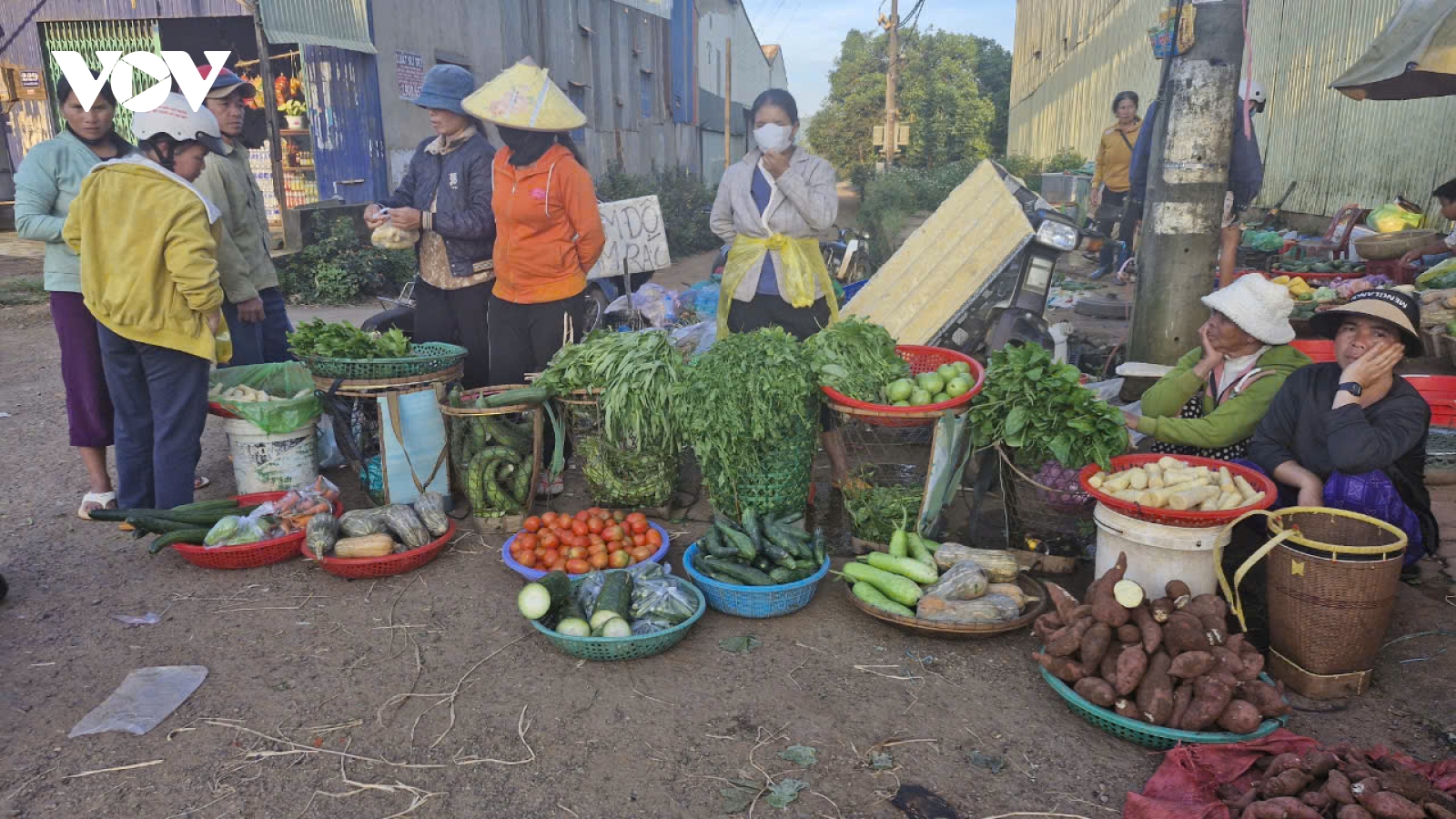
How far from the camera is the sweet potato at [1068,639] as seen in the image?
131 inches

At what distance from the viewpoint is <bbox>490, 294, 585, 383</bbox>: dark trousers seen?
18.2 ft

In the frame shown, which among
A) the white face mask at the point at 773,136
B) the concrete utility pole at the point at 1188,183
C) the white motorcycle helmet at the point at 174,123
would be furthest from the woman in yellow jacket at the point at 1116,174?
the white motorcycle helmet at the point at 174,123

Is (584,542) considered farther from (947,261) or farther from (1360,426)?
(947,261)

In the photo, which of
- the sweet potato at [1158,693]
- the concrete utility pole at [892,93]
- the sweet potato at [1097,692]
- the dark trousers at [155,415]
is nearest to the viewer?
the sweet potato at [1158,693]

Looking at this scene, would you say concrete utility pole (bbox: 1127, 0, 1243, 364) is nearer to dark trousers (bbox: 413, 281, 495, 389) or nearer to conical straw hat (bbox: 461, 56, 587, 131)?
conical straw hat (bbox: 461, 56, 587, 131)

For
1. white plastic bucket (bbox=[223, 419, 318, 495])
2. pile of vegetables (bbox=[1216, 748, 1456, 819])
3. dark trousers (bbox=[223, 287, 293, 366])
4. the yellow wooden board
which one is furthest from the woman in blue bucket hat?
pile of vegetables (bbox=[1216, 748, 1456, 819])

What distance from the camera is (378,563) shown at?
14.3 ft

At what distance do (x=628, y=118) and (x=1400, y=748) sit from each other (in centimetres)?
2428

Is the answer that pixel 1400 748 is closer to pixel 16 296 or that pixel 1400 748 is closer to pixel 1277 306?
pixel 1277 306

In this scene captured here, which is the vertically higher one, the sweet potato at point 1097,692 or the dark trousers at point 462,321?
the dark trousers at point 462,321

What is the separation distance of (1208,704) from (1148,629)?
1.14ft

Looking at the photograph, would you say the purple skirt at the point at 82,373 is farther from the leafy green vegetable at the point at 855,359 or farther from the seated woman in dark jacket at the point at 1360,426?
the seated woman in dark jacket at the point at 1360,426

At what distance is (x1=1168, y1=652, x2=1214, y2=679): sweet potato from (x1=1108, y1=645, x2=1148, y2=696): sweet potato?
103 mm

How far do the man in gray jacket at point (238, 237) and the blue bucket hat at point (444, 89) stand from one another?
114 cm
